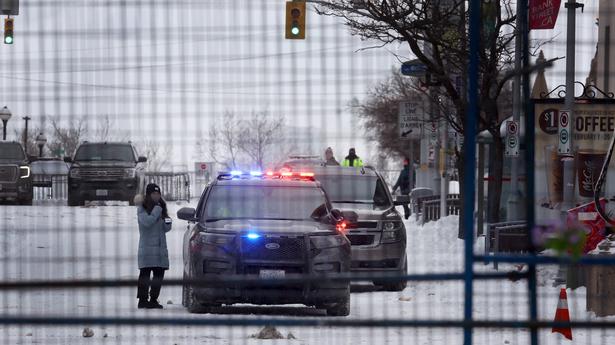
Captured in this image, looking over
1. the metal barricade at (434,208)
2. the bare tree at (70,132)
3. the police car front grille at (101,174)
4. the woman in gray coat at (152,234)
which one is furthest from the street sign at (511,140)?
the metal barricade at (434,208)

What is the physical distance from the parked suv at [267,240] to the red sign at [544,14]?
9.07 feet

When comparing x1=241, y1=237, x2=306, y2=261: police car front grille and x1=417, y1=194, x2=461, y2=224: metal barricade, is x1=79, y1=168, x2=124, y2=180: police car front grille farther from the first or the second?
x1=417, y1=194, x2=461, y2=224: metal barricade

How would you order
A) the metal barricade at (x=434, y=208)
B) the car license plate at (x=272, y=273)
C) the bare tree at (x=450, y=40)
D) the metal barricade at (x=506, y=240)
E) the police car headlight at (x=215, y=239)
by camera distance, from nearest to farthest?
the car license plate at (x=272, y=273), the police car headlight at (x=215, y=239), the metal barricade at (x=506, y=240), the bare tree at (x=450, y=40), the metal barricade at (x=434, y=208)

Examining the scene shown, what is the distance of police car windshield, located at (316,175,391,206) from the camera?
15.0m

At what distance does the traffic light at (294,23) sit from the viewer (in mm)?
6359

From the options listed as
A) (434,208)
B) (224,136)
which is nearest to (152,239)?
(224,136)

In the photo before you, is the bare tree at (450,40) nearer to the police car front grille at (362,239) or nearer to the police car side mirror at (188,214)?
the police car front grille at (362,239)

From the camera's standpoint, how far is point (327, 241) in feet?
39.3

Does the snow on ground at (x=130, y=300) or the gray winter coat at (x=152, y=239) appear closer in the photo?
the snow on ground at (x=130, y=300)

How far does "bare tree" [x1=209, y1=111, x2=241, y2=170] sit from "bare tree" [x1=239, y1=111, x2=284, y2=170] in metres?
0.04

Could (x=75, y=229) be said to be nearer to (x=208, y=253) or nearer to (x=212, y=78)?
(x=212, y=78)

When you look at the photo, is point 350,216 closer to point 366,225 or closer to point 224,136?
point 366,225

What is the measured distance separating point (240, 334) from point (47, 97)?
190 inches

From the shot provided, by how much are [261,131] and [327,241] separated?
5.37 meters
